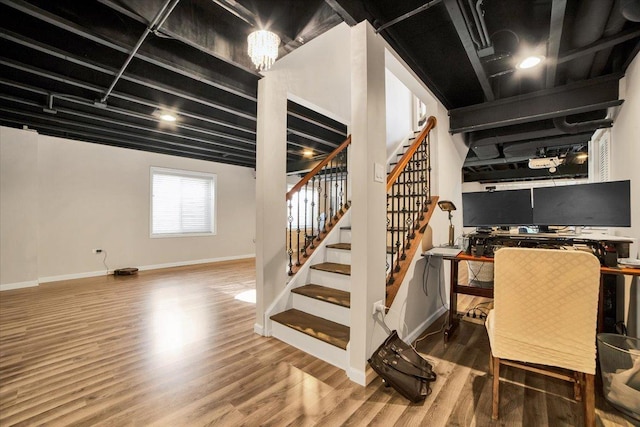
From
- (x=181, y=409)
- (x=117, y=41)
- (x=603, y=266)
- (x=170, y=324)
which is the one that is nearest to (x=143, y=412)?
(x=181, y=409)

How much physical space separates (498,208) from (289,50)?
2.69m

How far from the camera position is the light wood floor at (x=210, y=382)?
165 cm

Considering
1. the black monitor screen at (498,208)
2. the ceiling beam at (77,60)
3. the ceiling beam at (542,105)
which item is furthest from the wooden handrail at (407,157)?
the ceiling beam at (77,60)

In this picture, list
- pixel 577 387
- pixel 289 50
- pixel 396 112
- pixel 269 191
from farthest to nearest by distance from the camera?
pixel 396 112, pixel 269 191, pixel 289 50, pixel 577 387

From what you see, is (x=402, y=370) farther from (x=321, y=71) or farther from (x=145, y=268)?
(x=145, y=268)

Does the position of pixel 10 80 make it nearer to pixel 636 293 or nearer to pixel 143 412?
pixel 143 412

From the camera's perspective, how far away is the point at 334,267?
122 inches

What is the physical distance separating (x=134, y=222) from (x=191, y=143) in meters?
2.26

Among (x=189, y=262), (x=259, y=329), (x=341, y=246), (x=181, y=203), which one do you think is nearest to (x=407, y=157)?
(x=341, y=246)

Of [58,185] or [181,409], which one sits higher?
[58,185]

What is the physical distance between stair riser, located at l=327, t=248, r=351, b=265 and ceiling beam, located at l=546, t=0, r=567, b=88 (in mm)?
2609

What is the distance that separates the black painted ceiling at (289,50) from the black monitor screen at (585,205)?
1160mm

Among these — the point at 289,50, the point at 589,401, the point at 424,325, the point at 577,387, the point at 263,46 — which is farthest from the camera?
the point at 424,325

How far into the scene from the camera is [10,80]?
3068mm
